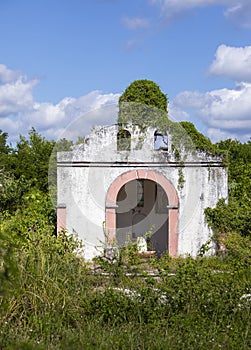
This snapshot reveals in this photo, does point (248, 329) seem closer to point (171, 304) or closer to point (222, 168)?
point (171, 304)

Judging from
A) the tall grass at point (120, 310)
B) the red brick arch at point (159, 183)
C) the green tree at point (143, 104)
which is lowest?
the tall grass at point (120, 310)

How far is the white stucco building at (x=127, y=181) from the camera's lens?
38.1 ft

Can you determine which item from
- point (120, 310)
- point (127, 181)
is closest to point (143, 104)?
point (127, 181)

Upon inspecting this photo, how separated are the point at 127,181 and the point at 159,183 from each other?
76 cm

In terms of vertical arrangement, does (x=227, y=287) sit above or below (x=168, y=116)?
below

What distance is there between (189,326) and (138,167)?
270 inches

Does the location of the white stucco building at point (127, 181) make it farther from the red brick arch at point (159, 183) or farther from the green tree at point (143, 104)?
the green tree at point (143, 104)

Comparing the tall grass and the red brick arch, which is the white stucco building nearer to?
the red brick arch

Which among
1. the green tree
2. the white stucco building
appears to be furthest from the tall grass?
the green tree

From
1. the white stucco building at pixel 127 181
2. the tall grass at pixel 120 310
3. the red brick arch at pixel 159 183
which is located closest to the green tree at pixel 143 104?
the white stucco building at pixel 127 181

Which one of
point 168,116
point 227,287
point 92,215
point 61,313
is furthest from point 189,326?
point 168,116

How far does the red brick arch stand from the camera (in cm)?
1174

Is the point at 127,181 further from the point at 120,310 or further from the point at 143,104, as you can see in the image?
the point at 120,310

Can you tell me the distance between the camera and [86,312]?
19.3ft
